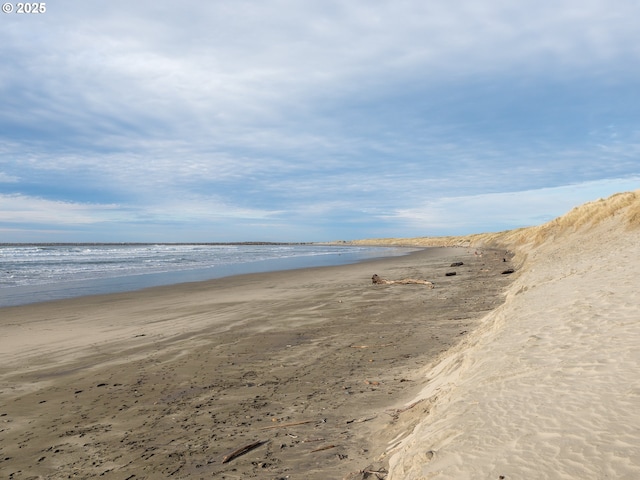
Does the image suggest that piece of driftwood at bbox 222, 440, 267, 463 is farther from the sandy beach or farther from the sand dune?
the sand dune

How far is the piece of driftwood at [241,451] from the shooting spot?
4484 mm

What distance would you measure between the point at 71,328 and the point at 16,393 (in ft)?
16.7

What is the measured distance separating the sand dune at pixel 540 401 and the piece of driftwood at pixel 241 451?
60.0 inches

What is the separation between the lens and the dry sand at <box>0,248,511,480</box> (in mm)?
4512

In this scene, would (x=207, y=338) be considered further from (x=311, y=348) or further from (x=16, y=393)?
(x=16, y=393)

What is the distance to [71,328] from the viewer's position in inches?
442

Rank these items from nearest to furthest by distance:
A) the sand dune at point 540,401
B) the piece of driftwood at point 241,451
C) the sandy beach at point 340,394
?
1. the sand dune at point 540,401
2. the sandy beach at point 340,394
3. the piece of driftwood at point 241,451

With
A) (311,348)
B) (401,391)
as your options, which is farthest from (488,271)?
(401,391)

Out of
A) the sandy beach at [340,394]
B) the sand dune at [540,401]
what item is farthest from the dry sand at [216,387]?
the sand dune at [540,401]

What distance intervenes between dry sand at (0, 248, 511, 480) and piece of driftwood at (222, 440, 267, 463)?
0.15 feet

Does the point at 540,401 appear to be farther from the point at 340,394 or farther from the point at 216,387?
the point at 216,387

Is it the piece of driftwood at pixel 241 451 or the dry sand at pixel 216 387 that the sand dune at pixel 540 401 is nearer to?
the dry sand at pixel 216 387

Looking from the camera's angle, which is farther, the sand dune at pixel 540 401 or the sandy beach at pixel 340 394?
the sandy beach at pixel 340 394

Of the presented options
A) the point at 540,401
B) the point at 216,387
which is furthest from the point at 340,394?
the point at 540,401
